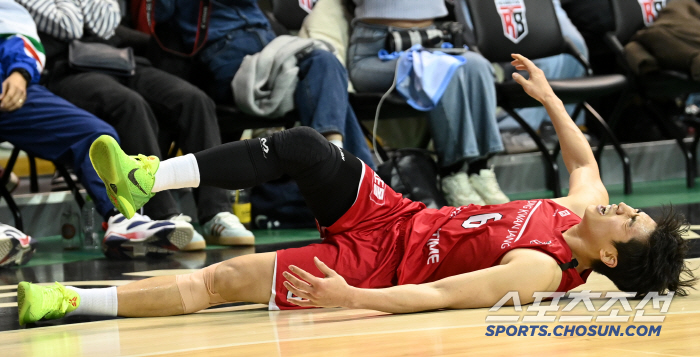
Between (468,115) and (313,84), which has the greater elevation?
(313,84)

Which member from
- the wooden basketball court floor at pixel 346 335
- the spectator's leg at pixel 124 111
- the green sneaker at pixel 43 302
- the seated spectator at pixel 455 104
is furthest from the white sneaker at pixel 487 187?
the green sneaker at pixel 43 302

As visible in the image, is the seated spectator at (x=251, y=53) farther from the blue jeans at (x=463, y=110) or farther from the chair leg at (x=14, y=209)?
the chair leg at (x=14, y=209)

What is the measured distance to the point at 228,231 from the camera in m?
3.64

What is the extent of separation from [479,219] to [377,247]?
281 mm

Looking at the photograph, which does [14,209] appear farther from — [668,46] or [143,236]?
[668,46]

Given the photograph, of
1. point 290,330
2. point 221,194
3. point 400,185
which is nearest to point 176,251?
point 221,194

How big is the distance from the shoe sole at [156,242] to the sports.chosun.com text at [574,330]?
5.96 ft

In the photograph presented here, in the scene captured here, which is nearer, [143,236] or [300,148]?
[300,148]

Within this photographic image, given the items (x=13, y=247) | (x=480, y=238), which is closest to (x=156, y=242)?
(x=13, y=247)

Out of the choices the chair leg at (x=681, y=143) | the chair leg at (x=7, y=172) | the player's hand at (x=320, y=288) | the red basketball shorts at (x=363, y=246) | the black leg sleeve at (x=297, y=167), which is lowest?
the chair leg at (x=681, y=143)

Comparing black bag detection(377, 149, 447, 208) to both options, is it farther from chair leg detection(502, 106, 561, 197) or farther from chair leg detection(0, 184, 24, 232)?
chair leg detection(0, 184, 24, 232)

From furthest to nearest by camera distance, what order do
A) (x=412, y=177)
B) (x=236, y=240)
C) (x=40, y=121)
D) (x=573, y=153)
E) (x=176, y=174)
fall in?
(x=412, y=177)
(x=236, y=240)
(x=40, y=121)
(x=573, y=153)
(x=176, y=174)

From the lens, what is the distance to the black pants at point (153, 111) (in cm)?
350

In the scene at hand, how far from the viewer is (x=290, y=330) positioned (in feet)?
A: 5.99
